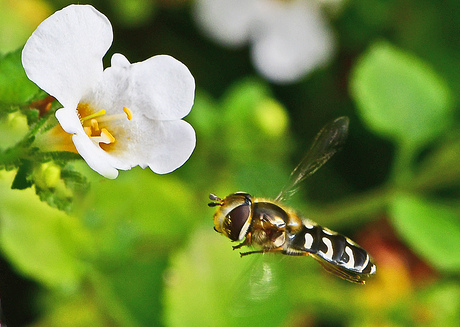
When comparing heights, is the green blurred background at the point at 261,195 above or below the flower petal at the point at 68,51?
below

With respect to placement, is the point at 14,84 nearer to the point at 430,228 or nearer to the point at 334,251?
the point at 334,251

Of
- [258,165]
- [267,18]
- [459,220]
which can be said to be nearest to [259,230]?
[258,165]

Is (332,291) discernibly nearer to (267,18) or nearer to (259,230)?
(259,230)

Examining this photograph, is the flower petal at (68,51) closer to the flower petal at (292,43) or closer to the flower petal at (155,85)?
the flower petal at (155,85)

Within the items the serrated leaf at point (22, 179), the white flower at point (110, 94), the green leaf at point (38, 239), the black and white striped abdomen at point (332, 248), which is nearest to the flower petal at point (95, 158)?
the white flower at point (110, 94)

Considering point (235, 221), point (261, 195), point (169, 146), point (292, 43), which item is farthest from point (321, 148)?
point (292, 43)
